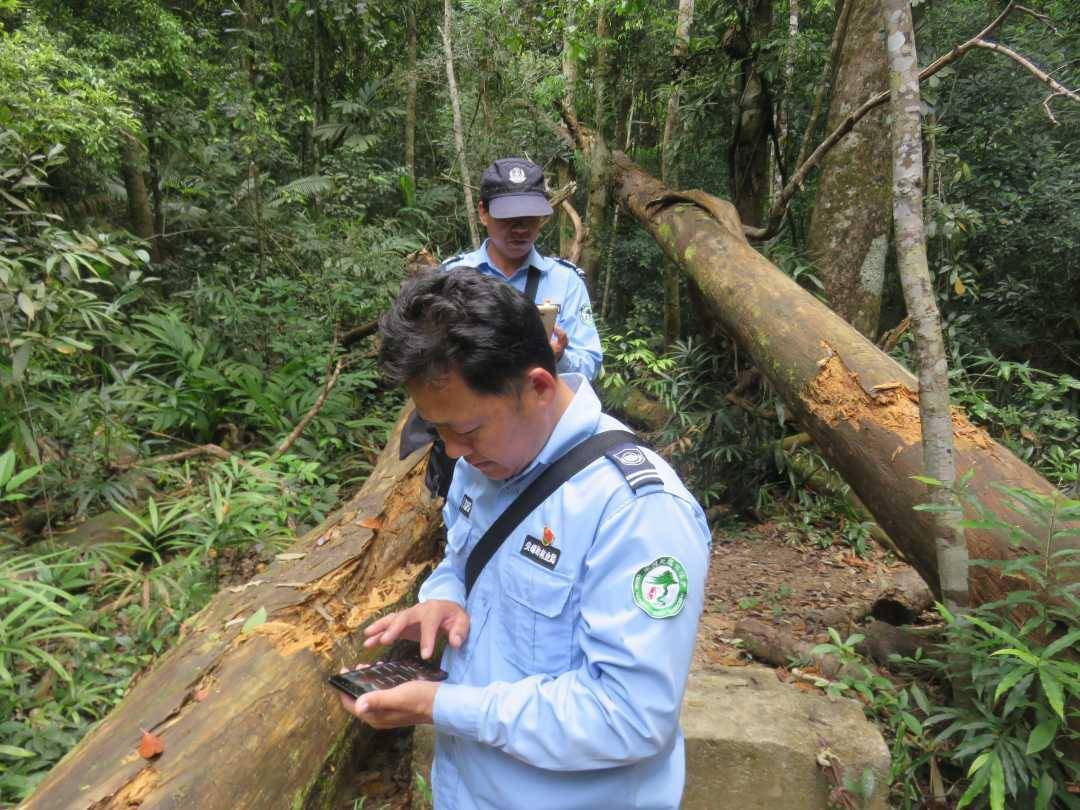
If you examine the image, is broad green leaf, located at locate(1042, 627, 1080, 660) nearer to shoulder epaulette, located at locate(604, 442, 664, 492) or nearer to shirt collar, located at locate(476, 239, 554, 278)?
shoulder epaulette, located at locate(604, 442, 664, 492)

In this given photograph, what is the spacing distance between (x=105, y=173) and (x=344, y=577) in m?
5.87

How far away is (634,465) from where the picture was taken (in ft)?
3.70

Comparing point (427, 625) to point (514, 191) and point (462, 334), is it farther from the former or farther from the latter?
point (514, 191)

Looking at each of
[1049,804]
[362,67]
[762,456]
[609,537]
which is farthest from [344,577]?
[362,67]

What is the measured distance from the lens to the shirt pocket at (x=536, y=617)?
112 centimetres

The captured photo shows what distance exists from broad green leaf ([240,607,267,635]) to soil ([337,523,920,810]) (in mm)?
890

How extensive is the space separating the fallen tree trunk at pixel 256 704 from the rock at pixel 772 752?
51.0 inches

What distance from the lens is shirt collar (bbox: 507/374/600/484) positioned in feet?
3.87

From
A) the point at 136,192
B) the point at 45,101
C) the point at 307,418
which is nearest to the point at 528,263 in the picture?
the point at 307,418

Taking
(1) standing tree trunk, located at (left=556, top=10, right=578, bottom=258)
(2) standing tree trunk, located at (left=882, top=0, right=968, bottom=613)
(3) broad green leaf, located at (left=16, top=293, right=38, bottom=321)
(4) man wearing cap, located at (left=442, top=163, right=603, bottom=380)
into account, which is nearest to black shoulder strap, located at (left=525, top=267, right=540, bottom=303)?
(4) man wearing cap, located at (left=442, top=163, right=603, bottom=380)

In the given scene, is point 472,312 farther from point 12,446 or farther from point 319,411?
point 319,411

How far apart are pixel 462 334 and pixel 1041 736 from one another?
6.91ft

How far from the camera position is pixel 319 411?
5672 mm

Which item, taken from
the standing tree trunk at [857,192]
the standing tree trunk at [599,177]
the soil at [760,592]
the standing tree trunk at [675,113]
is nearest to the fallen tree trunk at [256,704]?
the soil at [760,592]
